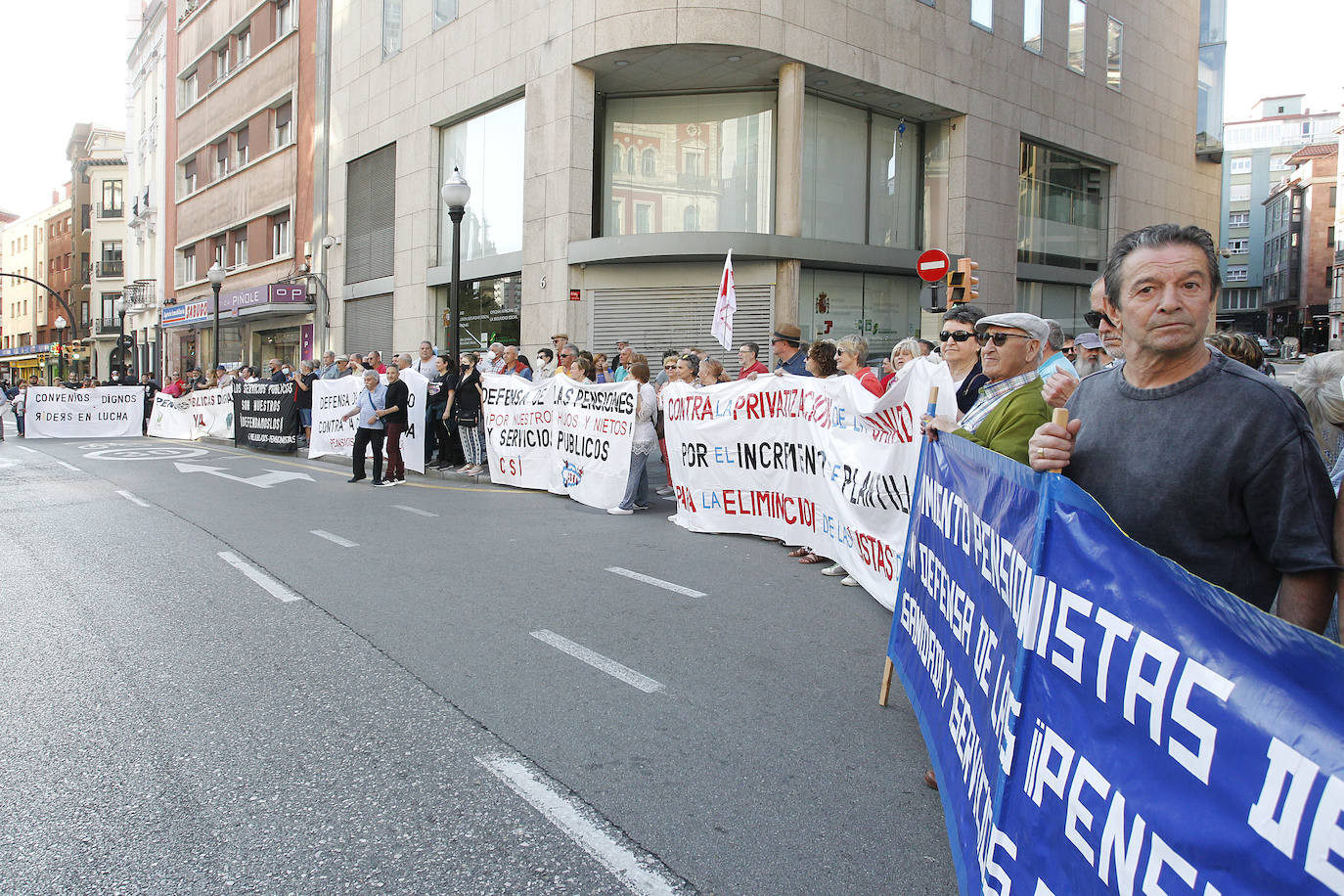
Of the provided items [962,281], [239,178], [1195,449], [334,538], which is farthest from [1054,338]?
[239,178]

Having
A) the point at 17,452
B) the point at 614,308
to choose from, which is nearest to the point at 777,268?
the point at 614,308

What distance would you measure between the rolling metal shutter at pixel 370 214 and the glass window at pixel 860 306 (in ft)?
41.3

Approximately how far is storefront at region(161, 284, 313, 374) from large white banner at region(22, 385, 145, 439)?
684 cm

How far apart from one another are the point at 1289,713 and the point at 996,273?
2365 centimetres

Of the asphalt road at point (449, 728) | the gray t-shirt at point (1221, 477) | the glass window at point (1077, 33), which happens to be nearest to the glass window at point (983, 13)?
the glass window at point (1077, 33)

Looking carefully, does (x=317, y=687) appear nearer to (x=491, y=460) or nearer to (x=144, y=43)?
(x=491, y=460)

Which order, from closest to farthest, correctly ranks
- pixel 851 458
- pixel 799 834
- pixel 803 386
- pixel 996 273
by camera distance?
pixel 799 834 < pixel 851 458 < pixel 803 386 < pixel 996 273

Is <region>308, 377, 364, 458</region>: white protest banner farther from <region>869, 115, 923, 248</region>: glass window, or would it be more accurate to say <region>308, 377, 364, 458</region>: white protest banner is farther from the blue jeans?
<region>869, 115, 923, 248</region>: glass window

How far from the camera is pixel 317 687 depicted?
4.53 m

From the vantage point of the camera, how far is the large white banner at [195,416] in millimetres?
22453

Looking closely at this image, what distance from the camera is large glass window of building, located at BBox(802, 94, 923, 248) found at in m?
21.1

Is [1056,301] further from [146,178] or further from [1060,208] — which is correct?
[146,178]

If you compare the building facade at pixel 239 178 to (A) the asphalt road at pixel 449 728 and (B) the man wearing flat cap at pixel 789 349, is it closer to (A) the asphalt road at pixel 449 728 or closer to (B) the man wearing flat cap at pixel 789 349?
(B) the man wearing flat cap at pixel 789 349

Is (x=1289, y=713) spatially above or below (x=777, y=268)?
below
